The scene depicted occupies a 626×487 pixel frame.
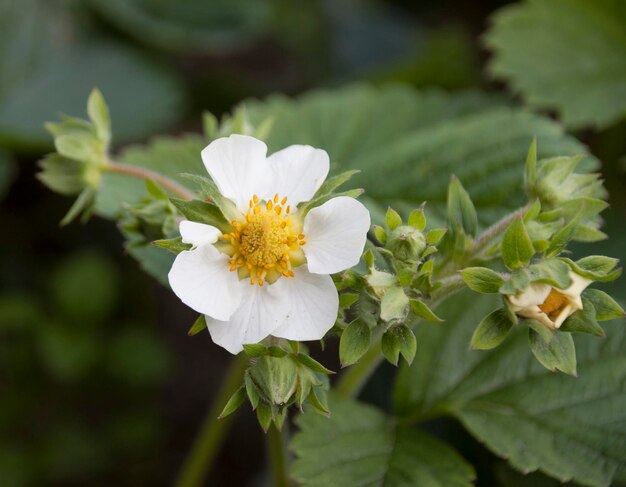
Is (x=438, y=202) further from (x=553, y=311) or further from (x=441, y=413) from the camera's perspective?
(x=553, y=311)

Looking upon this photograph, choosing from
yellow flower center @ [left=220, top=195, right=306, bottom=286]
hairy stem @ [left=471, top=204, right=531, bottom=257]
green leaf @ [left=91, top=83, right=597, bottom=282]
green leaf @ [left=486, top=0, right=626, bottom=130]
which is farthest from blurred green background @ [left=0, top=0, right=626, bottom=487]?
yellow flower center @ [left=220, top=195, right=306, bottom=286]

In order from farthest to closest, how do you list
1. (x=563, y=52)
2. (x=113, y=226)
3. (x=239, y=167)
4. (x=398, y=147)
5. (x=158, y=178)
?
(x=113, y=226) < (x=563, y=52) < (x=398, y=147) < (x=158, y=178) < (x=239, y=167)

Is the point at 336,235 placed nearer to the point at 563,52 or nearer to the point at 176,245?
the point at 176,245

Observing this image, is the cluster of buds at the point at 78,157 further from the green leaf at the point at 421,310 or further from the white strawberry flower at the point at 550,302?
the white strawberry flower at the point at 550,302

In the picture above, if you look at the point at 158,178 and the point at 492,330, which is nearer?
the point at 492,330

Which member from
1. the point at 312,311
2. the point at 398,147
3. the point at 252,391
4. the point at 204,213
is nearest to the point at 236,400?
the point at 252,391

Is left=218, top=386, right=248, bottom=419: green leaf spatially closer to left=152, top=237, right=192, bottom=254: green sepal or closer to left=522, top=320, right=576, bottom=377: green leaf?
left=152, top=237, right=192, bottom=254: green sepal

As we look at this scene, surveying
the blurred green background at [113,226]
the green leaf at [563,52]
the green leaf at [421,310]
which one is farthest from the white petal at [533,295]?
the green leaf at [563,52]
